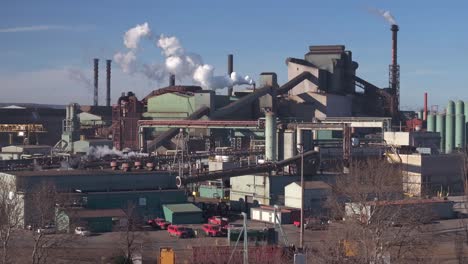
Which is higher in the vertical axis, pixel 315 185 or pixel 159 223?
pixel 315 185

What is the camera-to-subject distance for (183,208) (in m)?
26.5

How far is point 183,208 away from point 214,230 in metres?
2.90

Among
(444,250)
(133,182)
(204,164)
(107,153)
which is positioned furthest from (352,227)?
(107,153)

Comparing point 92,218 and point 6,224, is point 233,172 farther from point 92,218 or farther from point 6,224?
point 6,224

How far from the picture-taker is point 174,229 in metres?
23.9

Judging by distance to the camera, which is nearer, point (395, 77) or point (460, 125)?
point (460, 125)

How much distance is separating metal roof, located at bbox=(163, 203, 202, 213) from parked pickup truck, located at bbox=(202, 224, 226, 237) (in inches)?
82.3

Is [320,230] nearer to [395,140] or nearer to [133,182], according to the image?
[133,182]

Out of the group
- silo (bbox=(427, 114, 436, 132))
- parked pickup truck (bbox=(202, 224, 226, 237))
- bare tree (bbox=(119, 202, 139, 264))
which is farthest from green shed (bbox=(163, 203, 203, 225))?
silo (bbox=(427, 114, 436, 132))

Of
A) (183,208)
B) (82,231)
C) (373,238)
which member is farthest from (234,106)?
(373,238)

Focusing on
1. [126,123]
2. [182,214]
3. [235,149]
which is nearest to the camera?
[182,214]

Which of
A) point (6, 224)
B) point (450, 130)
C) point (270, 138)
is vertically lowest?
point (6, 224)

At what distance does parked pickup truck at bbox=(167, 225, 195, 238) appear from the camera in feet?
77.2

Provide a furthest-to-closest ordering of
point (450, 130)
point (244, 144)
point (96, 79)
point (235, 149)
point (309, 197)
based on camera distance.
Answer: point (96, 79) < point (450, 130) < point (244, 144) < point (235, 149) < point (309, 197)
